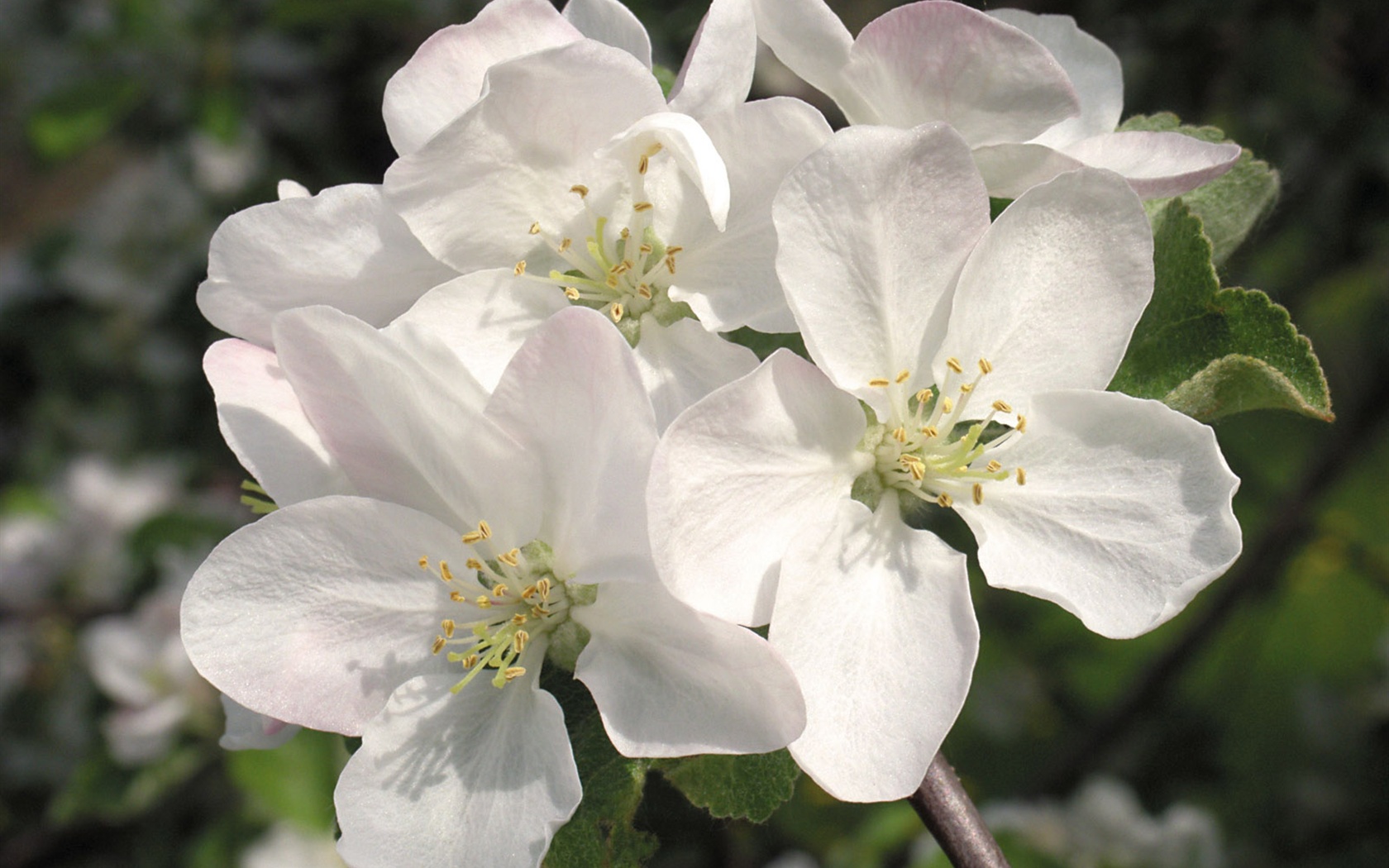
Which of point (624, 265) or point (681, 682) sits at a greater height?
point (624, 265)

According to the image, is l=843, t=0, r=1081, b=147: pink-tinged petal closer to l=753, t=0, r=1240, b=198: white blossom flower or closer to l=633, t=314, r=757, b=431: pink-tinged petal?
l=753, t=0, r=1240, b=198: white blossom flower

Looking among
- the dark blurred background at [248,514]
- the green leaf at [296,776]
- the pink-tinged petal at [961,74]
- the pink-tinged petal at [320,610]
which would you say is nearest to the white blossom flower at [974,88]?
the pink-tinged petal at [961,74]

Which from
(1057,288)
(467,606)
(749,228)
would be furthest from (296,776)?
(1057,288)

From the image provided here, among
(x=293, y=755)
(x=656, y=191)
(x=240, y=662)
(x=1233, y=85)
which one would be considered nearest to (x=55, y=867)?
(x=293, y=755)

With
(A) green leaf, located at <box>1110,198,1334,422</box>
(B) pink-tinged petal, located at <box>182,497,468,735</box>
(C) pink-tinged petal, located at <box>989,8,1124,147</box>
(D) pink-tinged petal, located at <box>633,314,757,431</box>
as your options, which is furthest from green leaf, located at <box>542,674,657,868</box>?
(C) pink-tinged petal, located at <box>989,8,1124,147</box>

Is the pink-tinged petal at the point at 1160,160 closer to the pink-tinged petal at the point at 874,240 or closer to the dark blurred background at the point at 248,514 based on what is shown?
the pink-tinged petal at the point at 874,240

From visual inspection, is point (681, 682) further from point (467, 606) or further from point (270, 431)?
point (270, 431)
